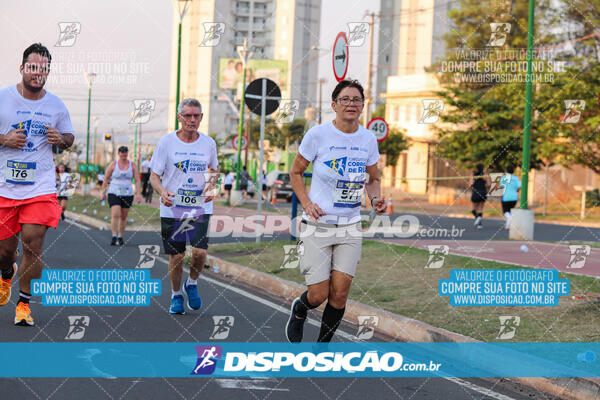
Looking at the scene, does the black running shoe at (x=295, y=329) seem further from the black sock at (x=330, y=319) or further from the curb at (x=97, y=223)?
the curb at (x=97, y=223)

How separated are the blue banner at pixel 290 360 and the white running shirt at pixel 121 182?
357 inches

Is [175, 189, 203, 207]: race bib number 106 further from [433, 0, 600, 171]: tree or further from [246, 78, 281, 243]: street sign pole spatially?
[433, 0, 600, 171]: tree

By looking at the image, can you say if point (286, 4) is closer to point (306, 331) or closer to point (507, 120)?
point (507, 120)

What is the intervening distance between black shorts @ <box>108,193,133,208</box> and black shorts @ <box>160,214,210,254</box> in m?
7.34

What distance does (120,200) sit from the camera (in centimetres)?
1547

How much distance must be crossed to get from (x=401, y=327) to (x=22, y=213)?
3425 mm

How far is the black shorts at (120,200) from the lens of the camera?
1540 centimetres

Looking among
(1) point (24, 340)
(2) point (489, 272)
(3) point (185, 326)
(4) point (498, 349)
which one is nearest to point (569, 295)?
(2) point (489, 272)

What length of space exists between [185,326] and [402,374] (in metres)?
2.26

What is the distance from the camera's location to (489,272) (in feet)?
33.1

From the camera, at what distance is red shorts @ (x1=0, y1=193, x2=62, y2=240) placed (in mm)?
6746

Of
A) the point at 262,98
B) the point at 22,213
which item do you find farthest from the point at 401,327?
the point at 262,98

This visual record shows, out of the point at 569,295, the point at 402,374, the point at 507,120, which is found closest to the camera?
the point at 402,374

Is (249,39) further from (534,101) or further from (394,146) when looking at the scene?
(534,101)
